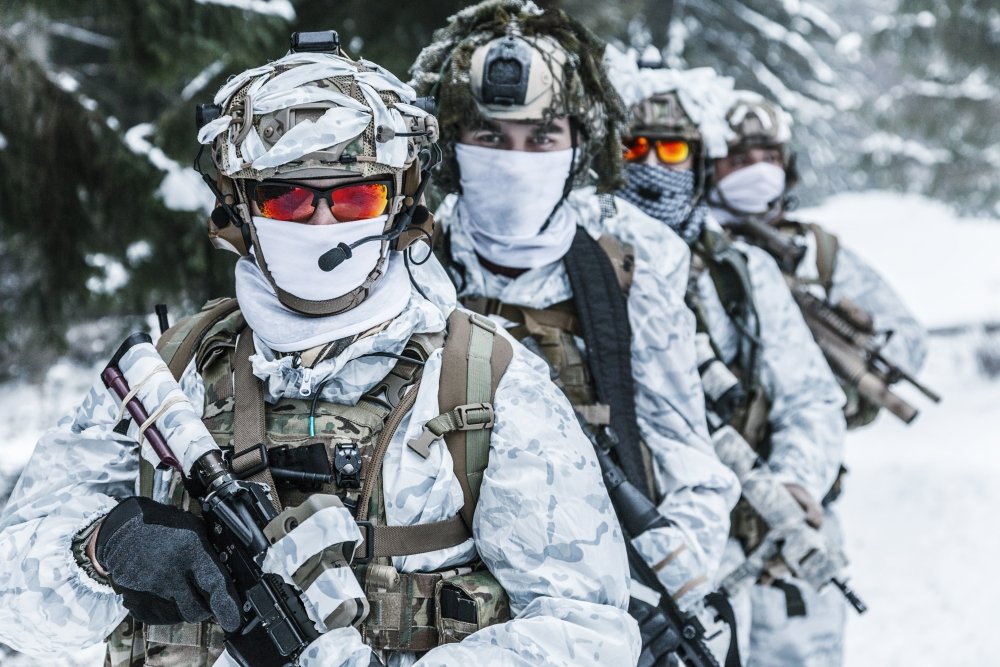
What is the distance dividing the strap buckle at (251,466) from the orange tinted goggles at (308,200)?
0.51m

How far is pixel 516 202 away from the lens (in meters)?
3.16

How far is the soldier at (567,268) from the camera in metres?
3.10

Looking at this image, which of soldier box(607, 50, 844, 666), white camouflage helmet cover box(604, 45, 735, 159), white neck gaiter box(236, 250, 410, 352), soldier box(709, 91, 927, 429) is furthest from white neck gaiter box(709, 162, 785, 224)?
white neck gaiter box(236, 250, 410, 352)

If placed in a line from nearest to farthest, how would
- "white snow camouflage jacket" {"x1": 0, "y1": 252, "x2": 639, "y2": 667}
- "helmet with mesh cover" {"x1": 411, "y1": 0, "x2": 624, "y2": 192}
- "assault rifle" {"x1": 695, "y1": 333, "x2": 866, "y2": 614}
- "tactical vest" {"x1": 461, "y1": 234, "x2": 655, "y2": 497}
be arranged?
"white snow camouflage jacket" {"x1": 0, "y1": 252, "x2": 639, "y2": 667}
"helmet with mesh cover" {"x1": 411, "y1": 0, "x2": 624, "y2": 192}
"tactical vest" {"x1": 461, "y1": 234, "x2": 655, "y2": 497}
"assault rifle" {"x1": 695, "y1": 333, "x2": 866, "y2": 614}

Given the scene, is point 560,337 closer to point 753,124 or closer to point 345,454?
point 345,454

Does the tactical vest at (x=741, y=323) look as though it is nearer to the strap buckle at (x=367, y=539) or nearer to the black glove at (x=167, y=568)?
the strap buckle at (x=367, y=539)

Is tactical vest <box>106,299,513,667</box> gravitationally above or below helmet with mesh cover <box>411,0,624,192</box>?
below

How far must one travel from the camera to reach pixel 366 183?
221 cm

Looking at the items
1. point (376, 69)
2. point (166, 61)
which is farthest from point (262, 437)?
point (166, 61)

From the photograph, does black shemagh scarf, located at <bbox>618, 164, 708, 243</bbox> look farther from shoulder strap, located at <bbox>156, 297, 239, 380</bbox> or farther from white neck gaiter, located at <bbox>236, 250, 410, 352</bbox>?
shoulder strap, located at <bbox>156, 297, 239, 380</bbox>

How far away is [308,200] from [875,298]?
3.96 meters

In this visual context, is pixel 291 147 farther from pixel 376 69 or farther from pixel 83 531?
pixel 83 531

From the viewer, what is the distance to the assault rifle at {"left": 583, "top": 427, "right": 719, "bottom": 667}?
114 inches

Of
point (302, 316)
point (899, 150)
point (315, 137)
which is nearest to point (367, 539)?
point (302, 316)
